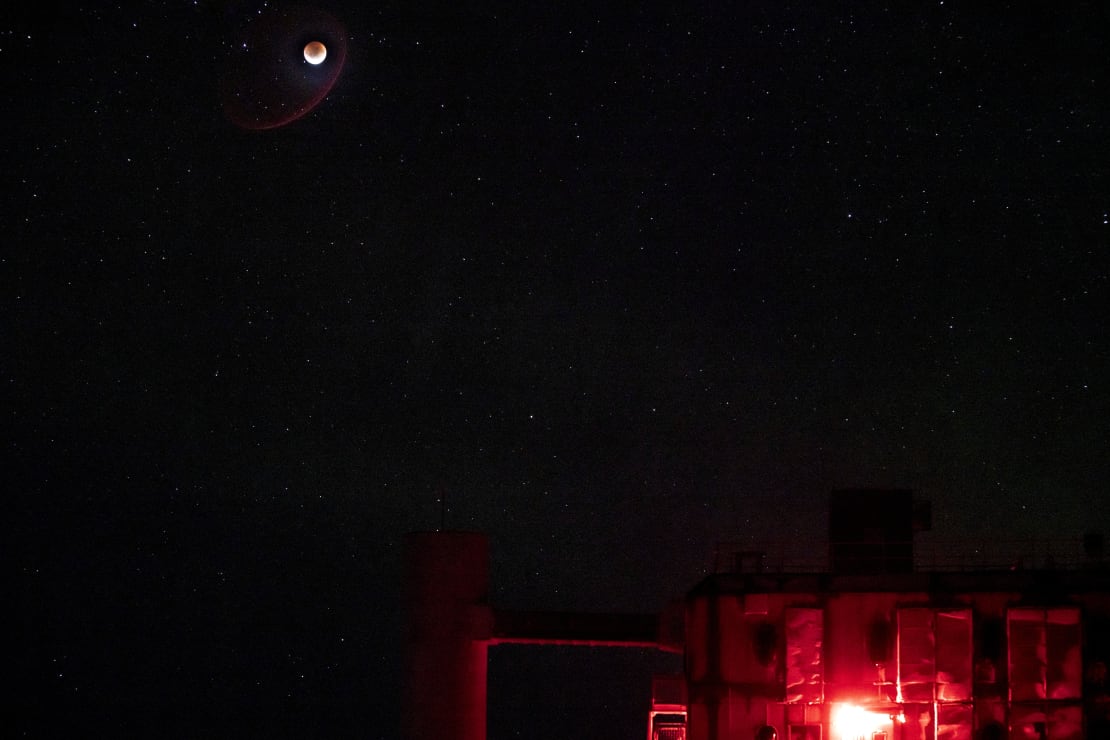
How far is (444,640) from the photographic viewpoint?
4509 centimetres

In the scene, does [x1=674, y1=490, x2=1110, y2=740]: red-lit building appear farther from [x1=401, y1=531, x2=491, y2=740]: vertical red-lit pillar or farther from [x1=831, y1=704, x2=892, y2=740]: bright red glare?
[x1=401, y1=531, x2=491, y2=740]: vertical red-lit pillar

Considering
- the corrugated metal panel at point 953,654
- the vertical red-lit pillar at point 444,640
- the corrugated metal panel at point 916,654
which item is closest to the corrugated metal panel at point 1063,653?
the corrugated metal panel at point 953,654

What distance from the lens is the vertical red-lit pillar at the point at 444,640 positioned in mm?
44906

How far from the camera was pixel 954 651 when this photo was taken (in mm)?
36438

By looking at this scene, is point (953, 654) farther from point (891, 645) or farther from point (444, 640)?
point (444, 640)

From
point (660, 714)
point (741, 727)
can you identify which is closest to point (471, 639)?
point (660, 714)

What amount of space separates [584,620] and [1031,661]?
46.5 ft

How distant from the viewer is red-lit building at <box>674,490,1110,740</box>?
3600 cm

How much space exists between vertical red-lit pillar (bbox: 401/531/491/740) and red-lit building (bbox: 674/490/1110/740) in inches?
371

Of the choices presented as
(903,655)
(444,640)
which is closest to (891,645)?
(903,655)

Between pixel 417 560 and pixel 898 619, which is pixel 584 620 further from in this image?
pixel 898 619

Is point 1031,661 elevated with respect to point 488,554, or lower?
lower

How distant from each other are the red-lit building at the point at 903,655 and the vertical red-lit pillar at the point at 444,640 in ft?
30.9

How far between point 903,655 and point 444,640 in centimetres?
1533
